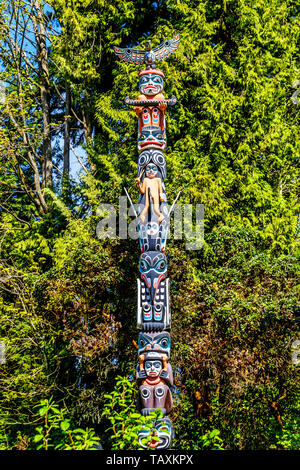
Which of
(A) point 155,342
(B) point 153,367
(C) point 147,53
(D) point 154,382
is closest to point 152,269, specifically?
(A) point 155,342

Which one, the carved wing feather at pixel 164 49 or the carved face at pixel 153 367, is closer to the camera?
the carved face at pixel 153 367

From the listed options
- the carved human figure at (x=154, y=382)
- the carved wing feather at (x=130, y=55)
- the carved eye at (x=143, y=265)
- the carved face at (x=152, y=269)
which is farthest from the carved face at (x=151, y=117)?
the carved human figure at (x=154, y=382)

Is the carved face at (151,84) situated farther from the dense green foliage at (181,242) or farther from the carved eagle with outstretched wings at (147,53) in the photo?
the dense green foliage at (181,242)

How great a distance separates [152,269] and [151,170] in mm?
1670

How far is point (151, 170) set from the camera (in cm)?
784

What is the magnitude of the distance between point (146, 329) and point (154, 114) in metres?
3.64

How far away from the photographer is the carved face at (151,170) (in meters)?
7.84

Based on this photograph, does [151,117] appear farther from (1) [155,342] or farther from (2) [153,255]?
(1) [155,342]

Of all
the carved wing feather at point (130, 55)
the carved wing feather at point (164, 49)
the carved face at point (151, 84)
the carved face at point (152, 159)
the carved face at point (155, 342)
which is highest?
the carved wing feather at point (164, 49)

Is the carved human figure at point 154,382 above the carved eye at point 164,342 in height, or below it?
below

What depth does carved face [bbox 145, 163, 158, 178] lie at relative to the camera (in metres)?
7.84

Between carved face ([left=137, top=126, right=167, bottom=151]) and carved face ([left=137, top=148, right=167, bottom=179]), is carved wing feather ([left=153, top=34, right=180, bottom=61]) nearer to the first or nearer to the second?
carved face ([left=137, top=126, right=167, bottom=151])

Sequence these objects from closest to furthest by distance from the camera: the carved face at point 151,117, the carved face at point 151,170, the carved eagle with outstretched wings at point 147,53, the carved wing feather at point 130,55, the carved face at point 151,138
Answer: the carved face at point 151,170, the carved face at point 151,138, the carved face at point 151,117, the carved eagle with outstretched wings at point 147,53, the carved wing feather at point 130,55

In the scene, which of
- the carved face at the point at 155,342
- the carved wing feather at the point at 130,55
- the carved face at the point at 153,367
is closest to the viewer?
the carved face at the point at 153,367
